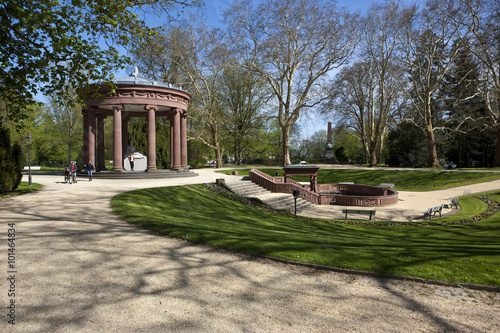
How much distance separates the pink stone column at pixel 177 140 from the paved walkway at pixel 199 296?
65.5ft

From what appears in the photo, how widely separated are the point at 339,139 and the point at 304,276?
69533 millimetres

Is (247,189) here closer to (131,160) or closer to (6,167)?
(131,160)

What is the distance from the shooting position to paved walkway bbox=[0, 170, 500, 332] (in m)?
3.46

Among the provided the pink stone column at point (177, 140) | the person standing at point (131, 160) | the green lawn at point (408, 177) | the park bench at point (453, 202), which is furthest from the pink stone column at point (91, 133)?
the park bench at point (453, 202)

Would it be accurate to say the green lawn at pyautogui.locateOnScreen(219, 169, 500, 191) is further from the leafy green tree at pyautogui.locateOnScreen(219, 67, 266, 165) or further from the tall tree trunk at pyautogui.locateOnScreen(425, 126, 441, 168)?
the leafy green tree at pyautogui.locateOnScreen(219, 67, 266, 165)

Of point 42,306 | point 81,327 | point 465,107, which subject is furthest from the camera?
point 465,107

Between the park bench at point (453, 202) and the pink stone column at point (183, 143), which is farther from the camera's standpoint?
the pink stone column at point (183, 143)

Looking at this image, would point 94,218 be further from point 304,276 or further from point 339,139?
point 339,139

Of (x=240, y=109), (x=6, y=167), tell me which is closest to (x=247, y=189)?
(x=6, y=167)

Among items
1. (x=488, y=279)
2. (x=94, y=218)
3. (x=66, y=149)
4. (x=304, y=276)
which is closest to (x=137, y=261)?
(x=304, y=276)

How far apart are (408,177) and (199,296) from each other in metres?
29.3

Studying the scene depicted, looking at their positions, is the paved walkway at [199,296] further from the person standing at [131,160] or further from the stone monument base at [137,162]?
the stone monument base at [137,162]

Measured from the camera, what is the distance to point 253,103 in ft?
158

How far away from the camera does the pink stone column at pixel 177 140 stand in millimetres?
25531
